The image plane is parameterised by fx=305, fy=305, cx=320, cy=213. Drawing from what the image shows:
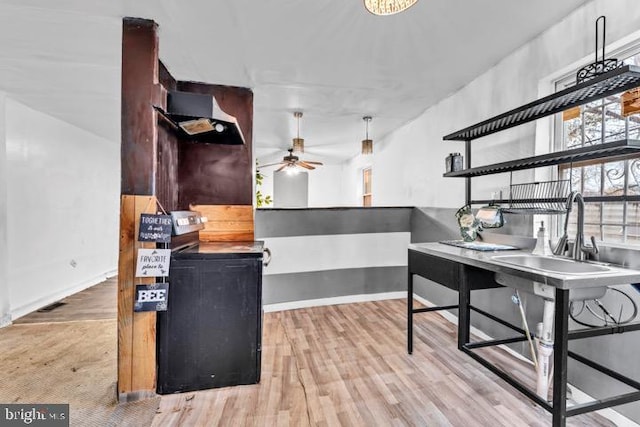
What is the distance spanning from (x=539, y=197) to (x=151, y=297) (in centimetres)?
264

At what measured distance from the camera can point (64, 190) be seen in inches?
161

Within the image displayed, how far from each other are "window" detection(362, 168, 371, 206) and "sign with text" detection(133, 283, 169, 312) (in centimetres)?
518

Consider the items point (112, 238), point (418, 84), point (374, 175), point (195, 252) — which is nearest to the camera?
point (195, 252)

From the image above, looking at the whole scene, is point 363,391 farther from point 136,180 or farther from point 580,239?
point 136,180

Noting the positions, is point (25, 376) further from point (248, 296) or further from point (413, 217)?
point (413, 217)

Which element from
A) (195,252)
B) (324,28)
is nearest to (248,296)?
(195,252)

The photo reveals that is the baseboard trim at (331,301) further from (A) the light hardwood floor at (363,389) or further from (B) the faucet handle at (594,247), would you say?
(B) the faucet handle at (594,247)

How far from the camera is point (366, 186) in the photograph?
6.79 metres

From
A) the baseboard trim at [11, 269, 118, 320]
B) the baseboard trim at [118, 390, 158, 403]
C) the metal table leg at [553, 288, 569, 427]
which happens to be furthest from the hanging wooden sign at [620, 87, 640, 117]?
the baseboard trim at [11, 269, 118, 320]

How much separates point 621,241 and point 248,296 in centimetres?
223

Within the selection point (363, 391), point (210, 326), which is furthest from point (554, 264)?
point (210, 326)

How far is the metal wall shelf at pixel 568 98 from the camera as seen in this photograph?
1414 mm

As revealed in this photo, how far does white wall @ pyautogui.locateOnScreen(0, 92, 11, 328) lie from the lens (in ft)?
10.1

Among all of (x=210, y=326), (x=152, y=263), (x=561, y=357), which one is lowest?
(x=210, y=326)
